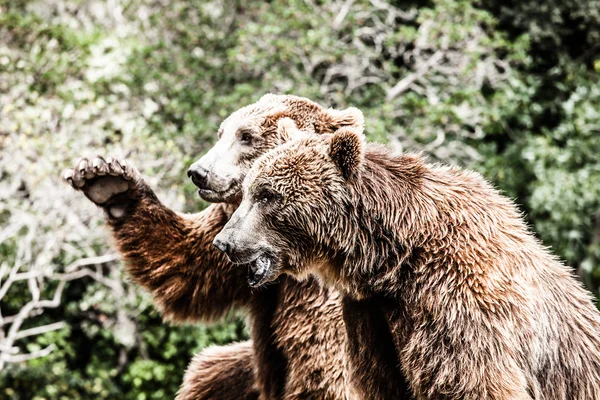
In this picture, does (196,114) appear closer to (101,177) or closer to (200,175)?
(101,177)

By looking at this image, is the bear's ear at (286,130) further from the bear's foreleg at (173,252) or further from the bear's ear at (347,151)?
the bear's foreleg at (173,252)

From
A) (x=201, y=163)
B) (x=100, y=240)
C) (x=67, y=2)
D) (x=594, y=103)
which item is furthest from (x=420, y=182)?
(x=67, y=2)

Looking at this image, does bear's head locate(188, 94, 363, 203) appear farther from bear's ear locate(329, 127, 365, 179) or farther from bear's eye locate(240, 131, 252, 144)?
bear's ear locate(329, 127, 365, 179)

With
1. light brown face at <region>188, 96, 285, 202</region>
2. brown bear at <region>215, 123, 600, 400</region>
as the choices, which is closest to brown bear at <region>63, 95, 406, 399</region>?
light brown face at <region>188, 96, 285, 202</region>

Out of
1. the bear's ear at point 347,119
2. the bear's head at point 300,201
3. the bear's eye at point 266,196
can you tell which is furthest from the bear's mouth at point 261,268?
the bear's ear at point 347,119

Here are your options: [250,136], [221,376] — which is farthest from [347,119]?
[221,376]

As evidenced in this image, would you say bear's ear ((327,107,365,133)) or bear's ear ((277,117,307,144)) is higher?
bear's ear ((277,117,307,144))

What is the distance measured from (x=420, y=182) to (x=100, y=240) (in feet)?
17.9

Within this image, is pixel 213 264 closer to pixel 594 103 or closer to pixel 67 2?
pixel 594 103

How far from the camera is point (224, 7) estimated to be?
9672 millimetres

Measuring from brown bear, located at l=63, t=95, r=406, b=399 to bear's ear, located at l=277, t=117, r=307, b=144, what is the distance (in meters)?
0.02

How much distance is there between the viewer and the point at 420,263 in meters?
2.89

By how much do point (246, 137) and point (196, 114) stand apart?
4.90 metres

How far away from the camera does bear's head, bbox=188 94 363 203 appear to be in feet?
11.3
